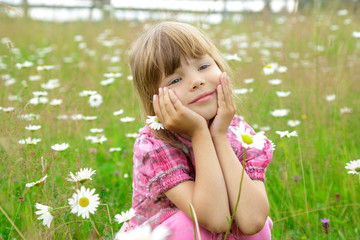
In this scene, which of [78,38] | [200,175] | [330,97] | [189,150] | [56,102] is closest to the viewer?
[200,175]

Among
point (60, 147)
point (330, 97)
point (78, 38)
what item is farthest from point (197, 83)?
point (78, 38)

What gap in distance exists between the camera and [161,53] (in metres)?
1.30

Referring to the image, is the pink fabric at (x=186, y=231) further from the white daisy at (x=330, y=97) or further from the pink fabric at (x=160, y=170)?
the white daisy at (x=330, y=97)

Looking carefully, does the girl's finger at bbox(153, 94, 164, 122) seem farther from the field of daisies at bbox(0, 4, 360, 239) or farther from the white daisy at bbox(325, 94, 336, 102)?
the white daisy at bbox(325, 94, 336, 102)

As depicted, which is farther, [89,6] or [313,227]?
[89,6]

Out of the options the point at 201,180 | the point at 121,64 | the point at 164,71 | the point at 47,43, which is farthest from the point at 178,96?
the point at 47,43

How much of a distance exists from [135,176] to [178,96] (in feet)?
1.10

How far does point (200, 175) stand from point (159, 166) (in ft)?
0.51

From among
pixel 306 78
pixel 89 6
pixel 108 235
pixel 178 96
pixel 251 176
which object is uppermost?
pixel 178 96

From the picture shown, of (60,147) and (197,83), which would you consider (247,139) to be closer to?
(197,83)

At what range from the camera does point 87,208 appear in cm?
105

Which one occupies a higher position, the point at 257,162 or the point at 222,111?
the point at 222,111

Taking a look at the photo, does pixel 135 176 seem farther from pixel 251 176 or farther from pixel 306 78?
pixel 306 78

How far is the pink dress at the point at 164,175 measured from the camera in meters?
1.23
